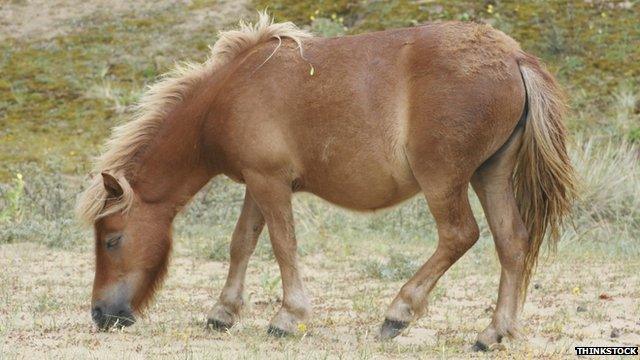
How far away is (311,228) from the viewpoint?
1140cm

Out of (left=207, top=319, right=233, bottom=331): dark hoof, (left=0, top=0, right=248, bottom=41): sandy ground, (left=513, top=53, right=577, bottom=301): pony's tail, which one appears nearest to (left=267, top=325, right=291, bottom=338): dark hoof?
(left=207, top=319, right=233, bottom=331): dark hoof

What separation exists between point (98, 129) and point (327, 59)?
882cm

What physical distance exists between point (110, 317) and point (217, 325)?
2.43ft

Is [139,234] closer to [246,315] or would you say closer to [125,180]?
[125,180]

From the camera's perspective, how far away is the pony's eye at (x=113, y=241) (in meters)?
6.82

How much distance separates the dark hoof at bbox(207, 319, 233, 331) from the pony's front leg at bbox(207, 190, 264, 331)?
0.31 ft

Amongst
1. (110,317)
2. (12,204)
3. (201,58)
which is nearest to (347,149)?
(110,317)

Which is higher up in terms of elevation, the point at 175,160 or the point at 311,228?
the point at 175,160

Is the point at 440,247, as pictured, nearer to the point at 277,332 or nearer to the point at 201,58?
the point at 277,332

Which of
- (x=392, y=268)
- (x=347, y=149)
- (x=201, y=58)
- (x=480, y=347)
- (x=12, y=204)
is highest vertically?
(x=347, y=149)

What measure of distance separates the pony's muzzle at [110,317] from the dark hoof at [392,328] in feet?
5.25

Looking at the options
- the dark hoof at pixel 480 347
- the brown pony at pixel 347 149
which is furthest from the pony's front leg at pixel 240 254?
the dark hoof at pixel 480 347

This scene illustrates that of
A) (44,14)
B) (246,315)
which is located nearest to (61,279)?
(246,315)

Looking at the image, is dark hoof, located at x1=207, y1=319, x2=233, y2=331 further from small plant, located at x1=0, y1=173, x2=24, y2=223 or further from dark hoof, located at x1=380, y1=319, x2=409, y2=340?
small plant, located at x1=0, y1=173, x2=24, y2=223
